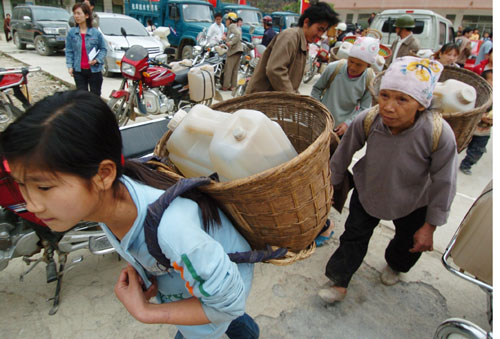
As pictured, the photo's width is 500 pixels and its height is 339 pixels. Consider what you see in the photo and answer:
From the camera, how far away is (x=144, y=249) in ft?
3.09

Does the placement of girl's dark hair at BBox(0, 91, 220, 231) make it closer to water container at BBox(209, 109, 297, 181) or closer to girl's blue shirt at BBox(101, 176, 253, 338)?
girl's blue shirt at BBox(101, 176, 253, 338)

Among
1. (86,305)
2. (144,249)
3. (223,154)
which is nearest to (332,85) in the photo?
(223,154)

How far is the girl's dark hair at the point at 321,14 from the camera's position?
97.0 inches

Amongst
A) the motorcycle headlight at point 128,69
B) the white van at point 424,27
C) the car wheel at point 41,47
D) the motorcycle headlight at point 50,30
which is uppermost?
the white van at point 424,27

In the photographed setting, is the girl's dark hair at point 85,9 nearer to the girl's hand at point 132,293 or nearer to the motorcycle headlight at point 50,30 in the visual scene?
the girl's hand at point 132,293

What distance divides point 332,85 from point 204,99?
1950mm

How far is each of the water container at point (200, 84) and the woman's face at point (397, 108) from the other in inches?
112

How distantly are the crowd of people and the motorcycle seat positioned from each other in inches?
68.1

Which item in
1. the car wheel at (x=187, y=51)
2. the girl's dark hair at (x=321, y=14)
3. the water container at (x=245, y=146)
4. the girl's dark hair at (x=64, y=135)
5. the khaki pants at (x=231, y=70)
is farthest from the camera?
the car wheel at (x=187, y=51)

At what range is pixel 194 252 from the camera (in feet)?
2.50

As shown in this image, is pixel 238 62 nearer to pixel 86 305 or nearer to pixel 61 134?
pixel 86 305

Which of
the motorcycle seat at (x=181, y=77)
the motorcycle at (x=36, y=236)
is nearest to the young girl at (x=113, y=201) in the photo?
the motorcycle at (x=36, y=236)

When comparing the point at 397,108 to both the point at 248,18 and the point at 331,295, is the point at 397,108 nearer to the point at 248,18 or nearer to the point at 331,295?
the point at 331,295

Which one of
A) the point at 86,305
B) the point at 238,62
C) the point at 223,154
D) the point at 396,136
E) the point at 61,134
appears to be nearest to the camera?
the point at 61,134
